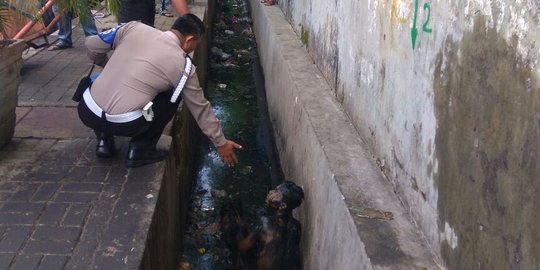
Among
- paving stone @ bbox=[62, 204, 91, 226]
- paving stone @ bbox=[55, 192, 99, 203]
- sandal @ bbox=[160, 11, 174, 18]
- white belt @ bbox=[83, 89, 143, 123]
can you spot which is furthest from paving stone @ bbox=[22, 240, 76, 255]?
sandal @ bbox=[160, 11, 174, 18]

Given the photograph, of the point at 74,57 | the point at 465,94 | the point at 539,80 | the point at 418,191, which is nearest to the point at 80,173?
the point at 418,191

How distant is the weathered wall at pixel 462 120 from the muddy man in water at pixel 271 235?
27.8 inches

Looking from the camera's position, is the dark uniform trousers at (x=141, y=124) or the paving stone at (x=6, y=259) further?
the dark uniform trousers at (x=141, y=124)

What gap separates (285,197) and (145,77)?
123 centimetres

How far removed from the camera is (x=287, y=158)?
18.3 ft

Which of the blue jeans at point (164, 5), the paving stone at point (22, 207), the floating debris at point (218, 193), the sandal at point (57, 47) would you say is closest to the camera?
the paving stone at point (22, 207)

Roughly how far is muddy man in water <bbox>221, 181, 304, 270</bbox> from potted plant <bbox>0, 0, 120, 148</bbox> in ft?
5.29

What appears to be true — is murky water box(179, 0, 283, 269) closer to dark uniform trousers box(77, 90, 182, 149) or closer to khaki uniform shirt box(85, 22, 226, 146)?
dark uniform trousers box(77, 90, 182, 149)

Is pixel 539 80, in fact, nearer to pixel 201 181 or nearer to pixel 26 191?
pixel 26 191

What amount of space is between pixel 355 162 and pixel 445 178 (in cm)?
118

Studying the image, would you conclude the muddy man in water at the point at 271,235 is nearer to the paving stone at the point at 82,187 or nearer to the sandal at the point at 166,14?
the paving stone at the point at 82,187

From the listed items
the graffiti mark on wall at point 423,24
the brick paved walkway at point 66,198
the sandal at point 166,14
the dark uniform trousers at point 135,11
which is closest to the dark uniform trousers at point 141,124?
the brick paved walkway at point 66,198

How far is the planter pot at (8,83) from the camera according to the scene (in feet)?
12.7

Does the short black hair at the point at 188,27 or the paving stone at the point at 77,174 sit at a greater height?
the short black hair at the point at 188,27
